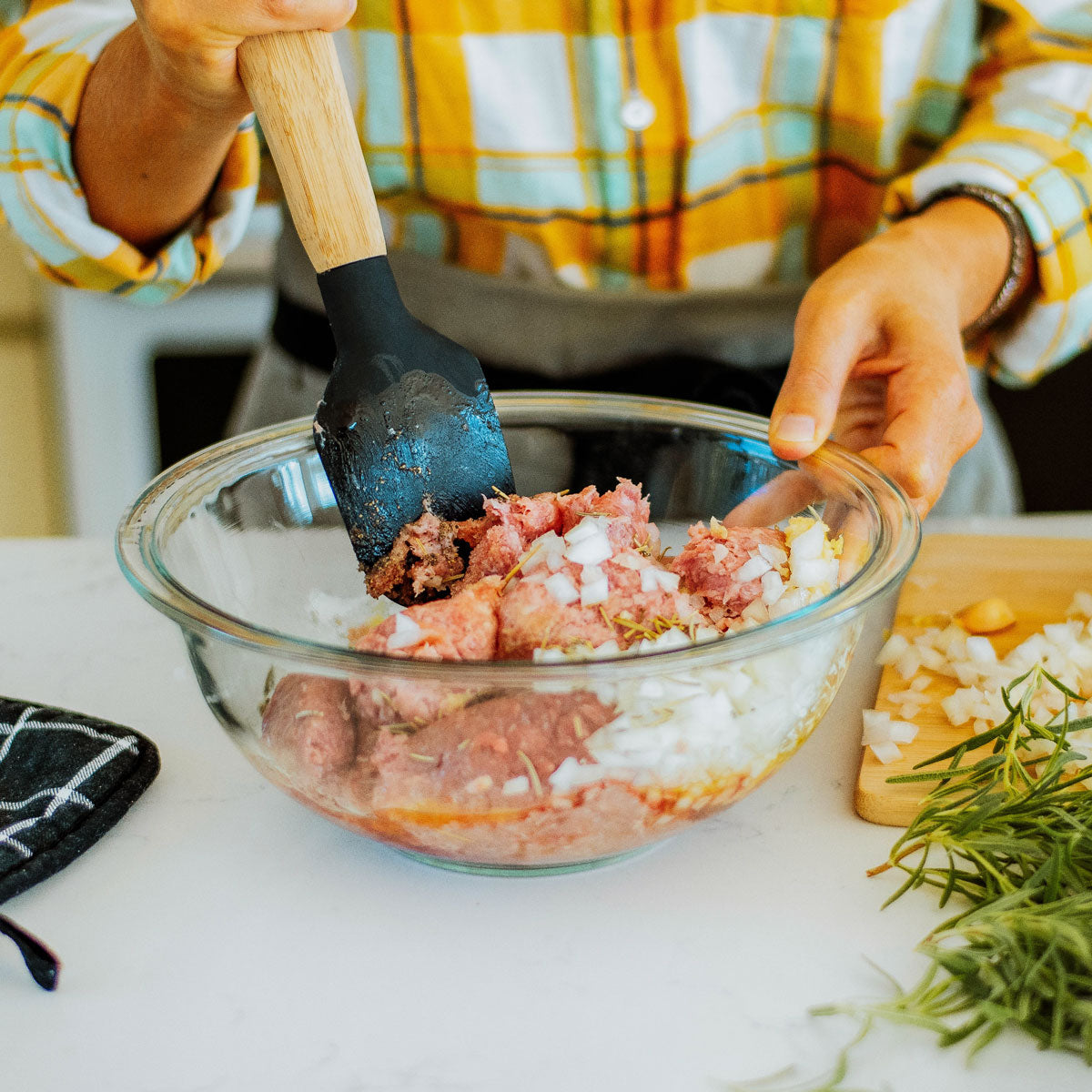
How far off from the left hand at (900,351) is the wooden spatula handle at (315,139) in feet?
1.23

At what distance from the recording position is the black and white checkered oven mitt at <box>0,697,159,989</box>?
799 millimetres

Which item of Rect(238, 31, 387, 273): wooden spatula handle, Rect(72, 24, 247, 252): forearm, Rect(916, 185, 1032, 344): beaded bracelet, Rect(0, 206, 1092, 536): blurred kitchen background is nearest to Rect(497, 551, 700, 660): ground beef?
Rect(238, 31, 387, 273): wooden spatula handle

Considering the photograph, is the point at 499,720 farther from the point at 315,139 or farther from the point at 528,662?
the point at 315,139

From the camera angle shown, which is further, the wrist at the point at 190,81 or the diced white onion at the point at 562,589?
the wrist at the point at 190,81

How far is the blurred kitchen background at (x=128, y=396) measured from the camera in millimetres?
2875

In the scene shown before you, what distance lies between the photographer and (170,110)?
1117 millimetres

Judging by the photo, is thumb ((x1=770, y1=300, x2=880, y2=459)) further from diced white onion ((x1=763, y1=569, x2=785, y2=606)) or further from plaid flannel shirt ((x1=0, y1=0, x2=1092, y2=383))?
plaid flannel shirt ((x1=0, y1=0, x2=1092, y2=383))

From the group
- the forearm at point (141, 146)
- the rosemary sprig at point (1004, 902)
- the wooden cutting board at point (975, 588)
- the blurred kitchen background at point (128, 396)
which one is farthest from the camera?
the blurred kitchen background at point (128, 396)

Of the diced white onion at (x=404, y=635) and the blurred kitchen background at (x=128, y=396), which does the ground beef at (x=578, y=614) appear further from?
the blurred kitchen background at (x=128, y=396)

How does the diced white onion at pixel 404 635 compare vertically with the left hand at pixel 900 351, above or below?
below

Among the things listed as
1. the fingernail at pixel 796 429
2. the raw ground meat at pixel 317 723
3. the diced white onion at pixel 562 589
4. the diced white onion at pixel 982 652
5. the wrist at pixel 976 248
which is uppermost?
the wrist at pixel 976 248

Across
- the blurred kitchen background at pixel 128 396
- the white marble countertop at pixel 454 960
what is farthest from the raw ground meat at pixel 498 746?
the blurred kitchen background at pixel 128 396

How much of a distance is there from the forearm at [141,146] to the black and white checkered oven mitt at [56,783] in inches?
22.0

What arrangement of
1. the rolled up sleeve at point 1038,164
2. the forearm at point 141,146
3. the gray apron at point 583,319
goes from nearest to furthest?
the forearm at point 141,146 → the rolled up sleeve at point 1038,164 → the gray apron at point 583,319
